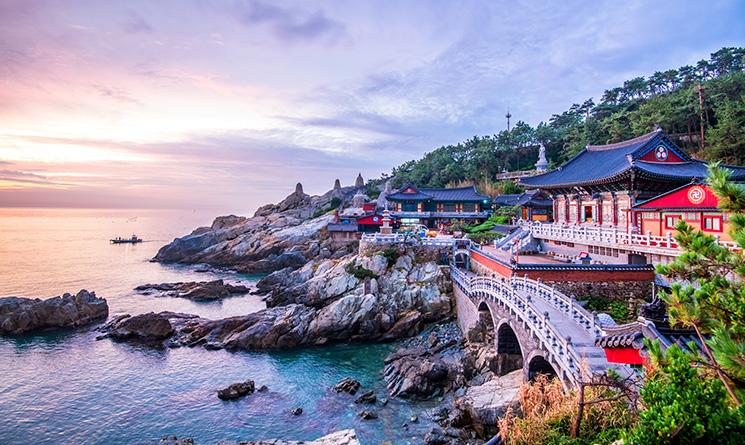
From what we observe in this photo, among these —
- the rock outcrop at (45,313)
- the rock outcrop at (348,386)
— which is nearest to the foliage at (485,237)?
the rock outcrop at (348,386)

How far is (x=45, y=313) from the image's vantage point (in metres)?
40.4

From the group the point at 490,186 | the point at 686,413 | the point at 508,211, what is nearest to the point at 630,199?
the point at 686,413

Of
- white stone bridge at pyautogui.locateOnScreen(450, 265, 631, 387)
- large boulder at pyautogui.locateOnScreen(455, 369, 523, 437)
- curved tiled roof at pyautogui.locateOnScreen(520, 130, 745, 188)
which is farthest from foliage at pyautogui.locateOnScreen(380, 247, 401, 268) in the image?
large boulder at pyautogui.locateOnScreen(455, 369, 523, 437)

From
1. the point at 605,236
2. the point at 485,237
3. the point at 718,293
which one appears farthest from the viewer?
the point at 485,237

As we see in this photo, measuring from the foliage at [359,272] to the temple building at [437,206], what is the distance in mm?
26851

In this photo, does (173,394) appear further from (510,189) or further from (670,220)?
(510,189)

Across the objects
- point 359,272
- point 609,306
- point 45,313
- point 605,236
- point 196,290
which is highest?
point 605,236

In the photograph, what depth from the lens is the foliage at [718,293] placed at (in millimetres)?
7277

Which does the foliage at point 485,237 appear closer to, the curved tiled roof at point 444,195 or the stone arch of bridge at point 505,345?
the curved tiled roof at point 444,195

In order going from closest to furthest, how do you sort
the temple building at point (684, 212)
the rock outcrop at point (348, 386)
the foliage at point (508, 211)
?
the temple building at point (684, 212)
the rock outcrop at point (348, 386)
the foliage at point (508, 211)

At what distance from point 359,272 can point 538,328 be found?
24.8 meters

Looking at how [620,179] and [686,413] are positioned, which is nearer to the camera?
[686,413]

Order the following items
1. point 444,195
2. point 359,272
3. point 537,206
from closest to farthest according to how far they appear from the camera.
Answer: point 359,272 < point 537,206 < point 444,195

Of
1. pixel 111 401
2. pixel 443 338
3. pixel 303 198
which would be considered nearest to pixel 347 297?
pixel 443 338
